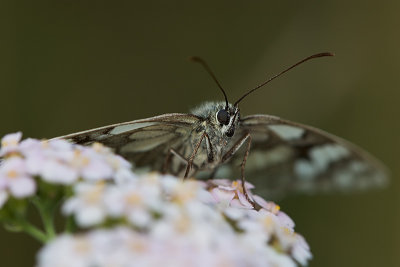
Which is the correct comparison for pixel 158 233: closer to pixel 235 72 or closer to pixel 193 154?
pixel 193 154

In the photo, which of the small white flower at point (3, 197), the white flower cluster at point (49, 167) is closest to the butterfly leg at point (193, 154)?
the white flower cluster at point (49, 167)

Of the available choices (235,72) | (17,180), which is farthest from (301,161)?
(235,72)

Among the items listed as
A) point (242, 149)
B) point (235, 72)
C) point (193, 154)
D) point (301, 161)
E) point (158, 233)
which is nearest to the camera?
point (158, 233)

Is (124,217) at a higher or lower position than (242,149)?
higher

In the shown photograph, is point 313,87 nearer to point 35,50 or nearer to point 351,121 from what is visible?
point 351,121

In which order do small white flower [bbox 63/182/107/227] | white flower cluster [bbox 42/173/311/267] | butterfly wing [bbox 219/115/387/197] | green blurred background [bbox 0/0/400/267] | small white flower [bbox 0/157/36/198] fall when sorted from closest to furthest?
white flower cluster [bbox 42/173/311/267] < small white flower [bbox 63/182/107/227] < small white flower [bbox 0/157/36/198] < butterfly wing [bbox 219/115/387/197] < green blurred background [bbox 0/0/400/267]

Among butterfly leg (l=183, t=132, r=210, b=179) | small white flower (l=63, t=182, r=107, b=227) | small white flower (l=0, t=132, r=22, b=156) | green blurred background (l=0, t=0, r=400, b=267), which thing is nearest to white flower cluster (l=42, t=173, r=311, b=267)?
small white flower (l=63, t=182, r=107, b=227)

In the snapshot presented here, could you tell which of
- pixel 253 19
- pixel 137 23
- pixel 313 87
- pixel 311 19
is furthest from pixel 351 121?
pixel 137 23

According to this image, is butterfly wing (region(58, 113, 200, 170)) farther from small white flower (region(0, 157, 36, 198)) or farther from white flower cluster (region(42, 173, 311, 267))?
white flower cluster (region(42, 173, 311, 267))
